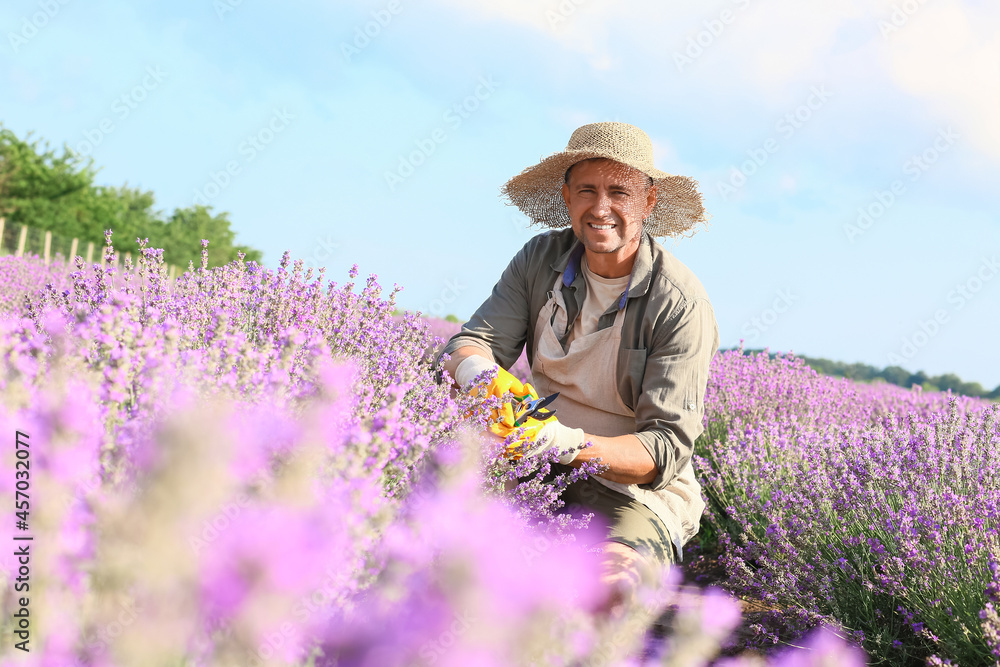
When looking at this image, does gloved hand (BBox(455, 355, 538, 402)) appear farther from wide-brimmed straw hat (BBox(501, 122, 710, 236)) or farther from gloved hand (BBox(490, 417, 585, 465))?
wide-brimmed straw hat (BBox(501, 122, 710, 236))

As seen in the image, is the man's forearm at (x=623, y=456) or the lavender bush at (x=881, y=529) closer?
the lavender bush at (x=881, y=529)

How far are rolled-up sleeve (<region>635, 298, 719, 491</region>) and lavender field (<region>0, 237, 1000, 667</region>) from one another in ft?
1.41

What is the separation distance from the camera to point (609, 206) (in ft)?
8.79

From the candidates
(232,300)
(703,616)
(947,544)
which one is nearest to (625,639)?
(703,616)

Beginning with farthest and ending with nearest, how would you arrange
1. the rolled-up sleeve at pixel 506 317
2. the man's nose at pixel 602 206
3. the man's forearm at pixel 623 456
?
the rolled-up sleeve at pixel 506 317 < the man's nose at pixel 602 206 < the man's forearm at pixel 623 456

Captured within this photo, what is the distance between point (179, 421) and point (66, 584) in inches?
14.6

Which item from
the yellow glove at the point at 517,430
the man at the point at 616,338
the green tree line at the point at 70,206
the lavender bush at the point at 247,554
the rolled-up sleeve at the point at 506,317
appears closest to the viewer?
the lavender bush at the point at 247,554

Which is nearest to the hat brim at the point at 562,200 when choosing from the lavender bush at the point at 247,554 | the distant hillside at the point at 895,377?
the lavender bush at the point at 247,554

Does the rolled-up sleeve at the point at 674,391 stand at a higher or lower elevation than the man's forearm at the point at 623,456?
higher

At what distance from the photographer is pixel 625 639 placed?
758mm

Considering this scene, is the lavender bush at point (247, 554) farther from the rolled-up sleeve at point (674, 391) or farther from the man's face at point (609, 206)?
the man's face at point (609, 206)

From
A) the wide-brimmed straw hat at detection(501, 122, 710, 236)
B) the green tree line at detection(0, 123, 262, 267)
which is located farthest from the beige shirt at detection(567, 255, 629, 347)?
the green tree line at detection(0, 123, 262, 267)

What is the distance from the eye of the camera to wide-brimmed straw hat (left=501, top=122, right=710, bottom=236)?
2715mm

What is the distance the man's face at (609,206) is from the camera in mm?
2674
